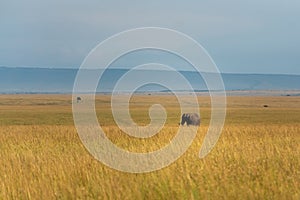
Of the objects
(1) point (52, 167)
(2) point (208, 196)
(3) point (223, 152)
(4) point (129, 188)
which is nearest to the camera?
(2) point (208, 196)

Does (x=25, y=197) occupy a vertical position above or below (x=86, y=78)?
below

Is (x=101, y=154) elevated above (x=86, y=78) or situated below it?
below

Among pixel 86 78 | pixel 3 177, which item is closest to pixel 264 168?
pixel 86 78

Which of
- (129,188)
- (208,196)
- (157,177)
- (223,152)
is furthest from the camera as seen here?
A: (223,152)

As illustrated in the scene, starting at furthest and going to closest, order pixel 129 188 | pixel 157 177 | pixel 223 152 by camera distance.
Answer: pixel 223 152 < pixel 157 177 < pixel 129 188

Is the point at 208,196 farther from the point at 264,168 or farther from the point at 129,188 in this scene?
the point at 264,168

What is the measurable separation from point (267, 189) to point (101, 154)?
4559 mm

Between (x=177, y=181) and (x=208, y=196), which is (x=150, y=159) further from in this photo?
(x=208, y=196)

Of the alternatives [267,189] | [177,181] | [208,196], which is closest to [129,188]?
[177,181]

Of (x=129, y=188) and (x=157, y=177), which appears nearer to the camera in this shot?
(x=129, y=188)

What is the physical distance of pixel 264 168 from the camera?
28.8 ft

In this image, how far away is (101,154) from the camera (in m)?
11.2

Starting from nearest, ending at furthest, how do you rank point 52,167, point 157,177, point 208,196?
point 208,196 → point 157,177 → point 52,167

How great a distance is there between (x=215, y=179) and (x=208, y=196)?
884 mm
